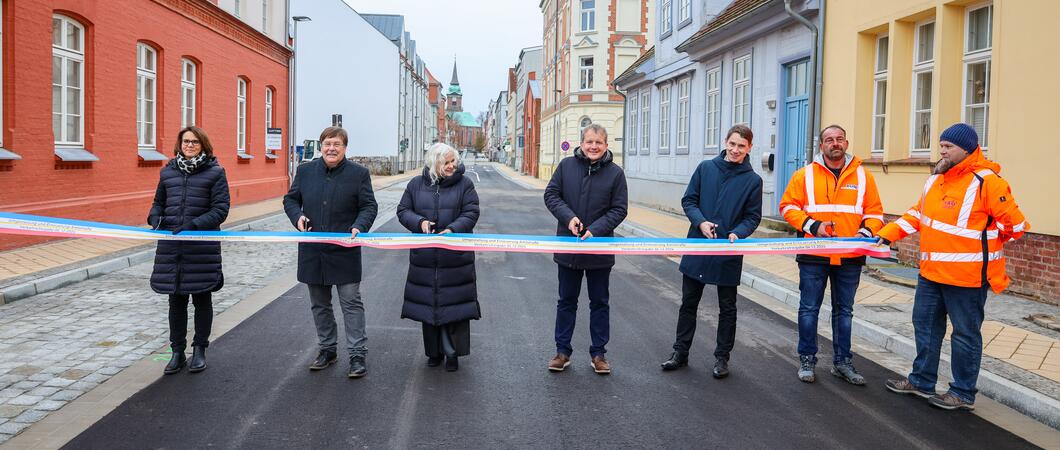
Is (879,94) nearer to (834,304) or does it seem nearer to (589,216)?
(834,304)

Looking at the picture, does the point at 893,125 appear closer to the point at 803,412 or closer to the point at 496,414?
the point at 803,412

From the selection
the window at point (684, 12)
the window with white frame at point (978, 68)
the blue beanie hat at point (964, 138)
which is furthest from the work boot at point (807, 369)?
the window at point (684, 12)

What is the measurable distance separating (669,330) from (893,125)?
6372mm

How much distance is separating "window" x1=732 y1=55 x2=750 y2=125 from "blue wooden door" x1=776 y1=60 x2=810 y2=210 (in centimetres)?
190

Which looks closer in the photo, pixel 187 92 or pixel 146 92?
pixel 146 92

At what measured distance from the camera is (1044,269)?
8.73 meters

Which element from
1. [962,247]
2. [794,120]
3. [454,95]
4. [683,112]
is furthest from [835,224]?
[454,95]

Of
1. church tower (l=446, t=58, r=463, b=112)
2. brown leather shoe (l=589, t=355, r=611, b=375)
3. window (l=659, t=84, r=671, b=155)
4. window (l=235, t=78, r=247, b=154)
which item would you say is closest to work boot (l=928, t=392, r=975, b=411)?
brown leather shoe (l=589, t=355, r=611, b=375)

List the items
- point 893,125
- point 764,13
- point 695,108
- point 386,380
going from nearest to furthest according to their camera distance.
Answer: point 386,380 < point 893,125 < point 764,13 < point 695,108

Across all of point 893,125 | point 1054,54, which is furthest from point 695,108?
point 1054,54

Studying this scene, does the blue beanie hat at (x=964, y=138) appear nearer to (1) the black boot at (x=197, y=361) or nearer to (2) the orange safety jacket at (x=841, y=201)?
(2) the orange safety jacket at (x=841, y=201)

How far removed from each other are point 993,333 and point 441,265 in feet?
15.6

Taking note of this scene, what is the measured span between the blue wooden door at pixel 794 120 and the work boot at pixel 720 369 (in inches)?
385

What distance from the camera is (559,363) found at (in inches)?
233
